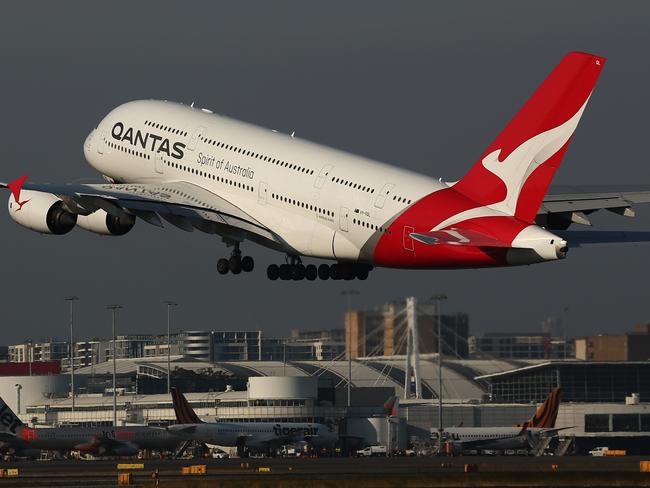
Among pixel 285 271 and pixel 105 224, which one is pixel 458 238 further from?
pixel 105 224

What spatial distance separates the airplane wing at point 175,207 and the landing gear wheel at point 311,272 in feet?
11.6

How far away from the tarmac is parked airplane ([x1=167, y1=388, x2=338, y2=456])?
749cm

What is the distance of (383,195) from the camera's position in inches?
2490

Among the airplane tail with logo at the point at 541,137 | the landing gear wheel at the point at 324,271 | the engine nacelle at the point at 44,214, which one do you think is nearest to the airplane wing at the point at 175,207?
the engine nacelle at the point at 44,214

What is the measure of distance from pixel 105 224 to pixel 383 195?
16729 mm

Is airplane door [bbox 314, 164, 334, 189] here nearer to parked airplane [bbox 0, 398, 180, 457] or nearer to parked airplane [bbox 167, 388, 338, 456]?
parked airplane [bbox 0, 398, 180, 457]

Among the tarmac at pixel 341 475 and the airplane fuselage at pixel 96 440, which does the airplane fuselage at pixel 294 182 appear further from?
the airplane fuselage at pixel 96 440

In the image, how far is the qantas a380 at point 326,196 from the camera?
60125 millimetres

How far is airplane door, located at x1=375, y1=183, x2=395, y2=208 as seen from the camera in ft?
207

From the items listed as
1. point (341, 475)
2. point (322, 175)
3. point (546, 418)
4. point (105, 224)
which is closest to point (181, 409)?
point (546, 418)

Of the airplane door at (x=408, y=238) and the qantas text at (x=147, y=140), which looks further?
the qantas text at (x=147, y=140)

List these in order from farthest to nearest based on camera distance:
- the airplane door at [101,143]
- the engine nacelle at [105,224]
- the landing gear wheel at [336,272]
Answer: the airplane door at [101,143], the engine nacelle at [105,224], the landing gear wheel at [336,272]

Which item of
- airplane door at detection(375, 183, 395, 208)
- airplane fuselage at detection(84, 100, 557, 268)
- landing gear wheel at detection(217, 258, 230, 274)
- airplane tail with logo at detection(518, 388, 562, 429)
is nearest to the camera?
airplane fuselage at detection(84, 100, 557, 268)

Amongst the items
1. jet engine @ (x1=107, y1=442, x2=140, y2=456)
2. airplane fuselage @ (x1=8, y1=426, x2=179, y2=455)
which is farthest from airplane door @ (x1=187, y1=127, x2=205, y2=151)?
jet engine @ (x1=107, y1=442, x2=140, y2=456)
